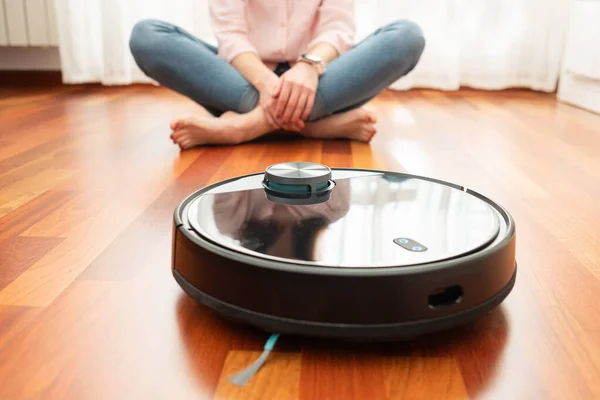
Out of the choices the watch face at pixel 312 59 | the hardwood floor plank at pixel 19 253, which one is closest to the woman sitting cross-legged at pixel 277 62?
the watch face at pixel 312 59

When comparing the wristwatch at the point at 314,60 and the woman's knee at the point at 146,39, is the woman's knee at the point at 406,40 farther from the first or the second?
the woman's knee at the point at 146,39

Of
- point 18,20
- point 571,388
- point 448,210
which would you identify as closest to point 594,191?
point 448,210

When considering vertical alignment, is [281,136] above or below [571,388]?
below

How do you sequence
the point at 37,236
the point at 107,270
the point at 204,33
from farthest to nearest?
the point at 204,33
the point at 37,236
the point at 107,270

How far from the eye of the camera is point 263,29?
61.4 inches

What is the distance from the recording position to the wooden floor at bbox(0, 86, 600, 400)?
1.60 ft

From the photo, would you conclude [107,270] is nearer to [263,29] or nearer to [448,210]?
[448,210]

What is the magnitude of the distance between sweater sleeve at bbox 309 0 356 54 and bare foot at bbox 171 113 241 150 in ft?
1.00

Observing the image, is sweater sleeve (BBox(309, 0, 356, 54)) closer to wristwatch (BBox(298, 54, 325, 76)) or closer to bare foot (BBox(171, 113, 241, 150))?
wristwatch (BBox(298, 54, 325, 76))

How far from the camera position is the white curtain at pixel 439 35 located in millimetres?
2365

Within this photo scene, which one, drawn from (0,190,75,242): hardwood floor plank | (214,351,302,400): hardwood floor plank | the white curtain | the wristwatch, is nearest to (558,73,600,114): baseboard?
the white curtain

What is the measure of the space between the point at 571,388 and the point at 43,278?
0.53 metres

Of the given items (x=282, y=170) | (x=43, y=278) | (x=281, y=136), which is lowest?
(x=281, y=136)

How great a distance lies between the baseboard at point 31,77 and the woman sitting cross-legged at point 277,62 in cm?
133
